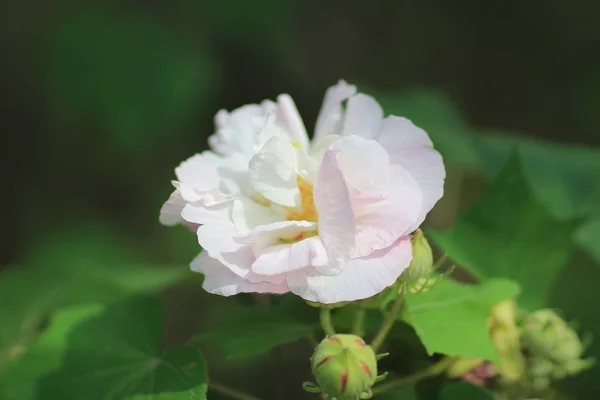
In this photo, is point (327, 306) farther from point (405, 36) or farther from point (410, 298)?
point (405, 36)

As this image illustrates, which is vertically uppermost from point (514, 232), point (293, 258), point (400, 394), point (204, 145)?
point (293, 258)

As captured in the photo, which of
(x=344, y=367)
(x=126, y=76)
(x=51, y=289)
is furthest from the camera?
(x=126, y=76)

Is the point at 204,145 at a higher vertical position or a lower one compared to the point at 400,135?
lower

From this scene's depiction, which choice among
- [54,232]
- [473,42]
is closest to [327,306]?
[54,232]

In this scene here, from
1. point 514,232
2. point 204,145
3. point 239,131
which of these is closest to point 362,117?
point 239,131

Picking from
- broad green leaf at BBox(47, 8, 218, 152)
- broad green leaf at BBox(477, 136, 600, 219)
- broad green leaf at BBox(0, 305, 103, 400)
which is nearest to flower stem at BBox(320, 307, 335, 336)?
broad green leaf at BBox(0, 305, 103, 400)

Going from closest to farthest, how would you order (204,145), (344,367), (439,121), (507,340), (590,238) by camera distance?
(344,367) < (507,340) < (590,238) < (439,121) < (204,145)

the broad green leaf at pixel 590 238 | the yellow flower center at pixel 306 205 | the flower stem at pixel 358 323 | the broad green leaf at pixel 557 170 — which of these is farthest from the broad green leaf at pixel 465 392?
the broad green leaf at pixel 557 170

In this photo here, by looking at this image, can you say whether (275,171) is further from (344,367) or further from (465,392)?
(465,392)
